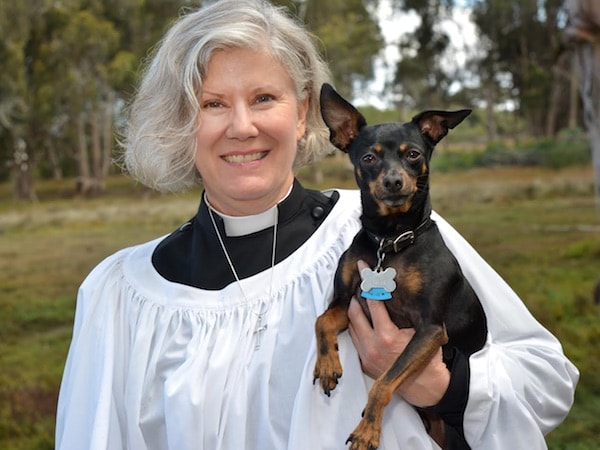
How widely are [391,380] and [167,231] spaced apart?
10.9 ft

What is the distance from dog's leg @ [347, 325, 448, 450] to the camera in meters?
1.22

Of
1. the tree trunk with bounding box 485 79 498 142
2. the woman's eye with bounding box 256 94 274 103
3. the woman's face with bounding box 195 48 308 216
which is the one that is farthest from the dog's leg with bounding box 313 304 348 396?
the tree trunk with bounding box 485 79 498 142

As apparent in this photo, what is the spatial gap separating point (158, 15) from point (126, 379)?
3011mm

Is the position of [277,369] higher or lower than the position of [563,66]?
lower

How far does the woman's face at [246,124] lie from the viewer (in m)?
1.49

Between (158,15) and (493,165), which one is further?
(493,165)

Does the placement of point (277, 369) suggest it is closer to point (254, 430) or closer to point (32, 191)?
point (254, 430)

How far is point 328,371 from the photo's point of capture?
130 cm

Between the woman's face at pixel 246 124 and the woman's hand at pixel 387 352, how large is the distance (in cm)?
33

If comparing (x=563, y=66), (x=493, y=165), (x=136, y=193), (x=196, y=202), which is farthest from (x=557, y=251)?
(x=136, y=193)

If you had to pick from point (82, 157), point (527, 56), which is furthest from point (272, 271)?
point (527, 56)

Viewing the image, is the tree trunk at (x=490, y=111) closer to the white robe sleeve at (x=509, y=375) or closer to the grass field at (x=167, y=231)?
the grass field at (x=167, y=231)

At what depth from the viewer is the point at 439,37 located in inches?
195

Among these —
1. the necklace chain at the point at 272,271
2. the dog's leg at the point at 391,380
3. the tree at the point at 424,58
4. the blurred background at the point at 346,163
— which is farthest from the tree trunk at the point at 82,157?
the dog's leg at the point at 391,380
